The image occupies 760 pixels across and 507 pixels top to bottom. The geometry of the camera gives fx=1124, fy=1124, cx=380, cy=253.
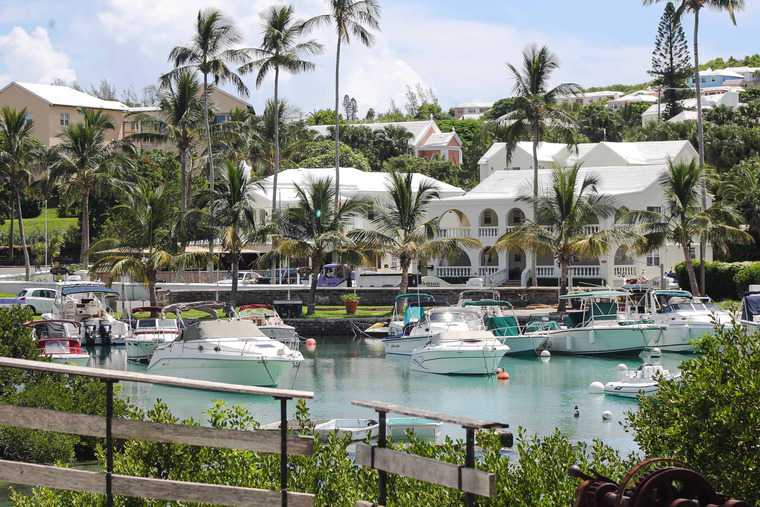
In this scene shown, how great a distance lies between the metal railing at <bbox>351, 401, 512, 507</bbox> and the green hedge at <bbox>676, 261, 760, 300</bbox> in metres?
49.1

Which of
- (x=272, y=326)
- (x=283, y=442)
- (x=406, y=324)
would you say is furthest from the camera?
(x=406, y=324)

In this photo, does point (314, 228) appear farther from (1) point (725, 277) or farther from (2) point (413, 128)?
(2) point (413, 128)

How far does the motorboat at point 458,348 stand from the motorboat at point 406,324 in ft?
3.47

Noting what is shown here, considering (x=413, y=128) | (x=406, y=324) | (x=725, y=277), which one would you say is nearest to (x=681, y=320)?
(x=406, y=324)

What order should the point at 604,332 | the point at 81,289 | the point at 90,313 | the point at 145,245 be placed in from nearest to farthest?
the point at 604,332 → the point at 90,313 → the point at 81,289 → the point at 145,245

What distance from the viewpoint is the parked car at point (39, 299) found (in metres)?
58.4

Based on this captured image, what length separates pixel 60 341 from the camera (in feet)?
133

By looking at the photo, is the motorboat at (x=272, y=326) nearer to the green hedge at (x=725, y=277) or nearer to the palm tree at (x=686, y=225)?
the palm tree at (x=686, y=225)

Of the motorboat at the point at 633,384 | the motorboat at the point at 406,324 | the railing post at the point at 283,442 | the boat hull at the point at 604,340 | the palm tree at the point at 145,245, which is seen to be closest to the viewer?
the railing post at the point at 283,442

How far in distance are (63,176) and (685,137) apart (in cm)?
5246

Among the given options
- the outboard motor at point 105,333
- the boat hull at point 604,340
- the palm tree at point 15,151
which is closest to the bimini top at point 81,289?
the outboard motor at point 105,333

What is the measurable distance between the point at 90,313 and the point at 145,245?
485 cm

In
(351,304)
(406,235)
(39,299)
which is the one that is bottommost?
(351,304)

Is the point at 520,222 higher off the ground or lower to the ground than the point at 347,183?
lower
